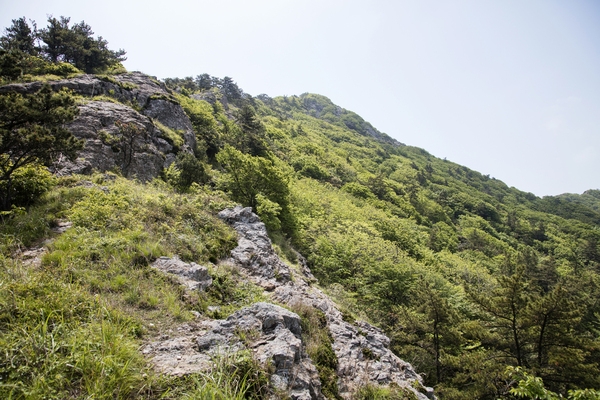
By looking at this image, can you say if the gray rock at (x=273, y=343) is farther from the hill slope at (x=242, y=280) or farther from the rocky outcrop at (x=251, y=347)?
Answer: the hill slope at (x=242, y=280)

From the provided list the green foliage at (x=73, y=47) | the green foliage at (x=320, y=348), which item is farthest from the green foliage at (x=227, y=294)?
the green foliage at (x=73, y=47)

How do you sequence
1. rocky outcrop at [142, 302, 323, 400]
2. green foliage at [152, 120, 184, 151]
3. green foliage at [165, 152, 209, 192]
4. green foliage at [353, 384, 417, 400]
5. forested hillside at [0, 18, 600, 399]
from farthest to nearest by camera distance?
green foliage at [152, 120, 184, 151] < green foliage at [165, 152, 209, 192] < green foliage at [353, 384, 417, 400] < rocky outcrop at [142, 302, 323, 400] < forested hillside at [0, 18, 600, 399]

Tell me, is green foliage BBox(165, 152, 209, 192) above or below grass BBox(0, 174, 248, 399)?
above

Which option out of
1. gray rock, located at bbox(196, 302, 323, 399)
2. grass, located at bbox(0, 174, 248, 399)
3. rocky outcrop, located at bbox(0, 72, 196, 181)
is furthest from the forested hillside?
gray rock, located at bbox(196, 302, 323, 399)

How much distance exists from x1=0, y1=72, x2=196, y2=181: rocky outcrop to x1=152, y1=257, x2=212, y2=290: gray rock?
865 centimetres

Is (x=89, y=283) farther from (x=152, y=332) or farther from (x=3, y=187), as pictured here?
(x=3, y=187)

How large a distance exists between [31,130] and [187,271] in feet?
18.3

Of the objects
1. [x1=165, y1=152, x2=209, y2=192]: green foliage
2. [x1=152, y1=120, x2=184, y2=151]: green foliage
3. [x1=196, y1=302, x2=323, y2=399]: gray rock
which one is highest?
[x1=152, y1=120, x2=184, y2=151]: green foliage

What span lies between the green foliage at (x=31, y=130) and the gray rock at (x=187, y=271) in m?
4.64

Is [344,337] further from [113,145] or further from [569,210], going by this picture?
[569,210]

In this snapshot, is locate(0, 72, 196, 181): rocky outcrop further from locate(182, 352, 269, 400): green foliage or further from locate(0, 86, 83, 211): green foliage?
locate(182, 352, 269, 400): green foliage

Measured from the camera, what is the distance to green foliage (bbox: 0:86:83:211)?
7152 millimetres

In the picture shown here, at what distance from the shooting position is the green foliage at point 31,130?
715cm

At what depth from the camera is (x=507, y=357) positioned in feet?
46.7
